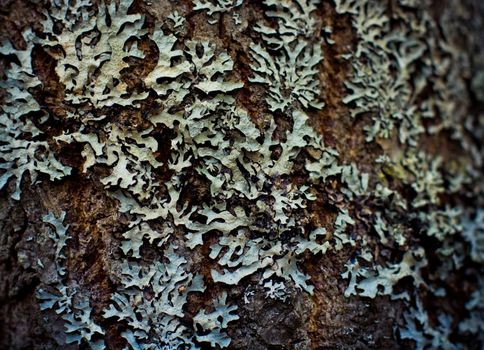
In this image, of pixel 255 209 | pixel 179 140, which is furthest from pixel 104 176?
pixel 255 209

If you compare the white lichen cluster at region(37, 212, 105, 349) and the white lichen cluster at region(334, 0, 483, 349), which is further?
the white lichen cluster at region(334, 0, 483, 349)

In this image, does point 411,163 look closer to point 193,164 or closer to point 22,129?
point 193,164

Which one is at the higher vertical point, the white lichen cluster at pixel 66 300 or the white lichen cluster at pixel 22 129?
the white lichen cluster at pixel 22 129

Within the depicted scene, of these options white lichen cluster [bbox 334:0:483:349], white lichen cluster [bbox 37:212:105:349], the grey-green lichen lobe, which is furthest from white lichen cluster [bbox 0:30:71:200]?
white lichen cluster [bbox 334:0:483:349]

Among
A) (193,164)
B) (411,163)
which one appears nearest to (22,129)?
(193,164)

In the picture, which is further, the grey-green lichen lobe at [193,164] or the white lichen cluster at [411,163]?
the white lichen cluster at [411,163]

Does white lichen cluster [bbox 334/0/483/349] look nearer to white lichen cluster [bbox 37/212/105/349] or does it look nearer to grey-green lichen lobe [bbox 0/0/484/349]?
grey-green lichen lobe [bbox 0/0/484/349]

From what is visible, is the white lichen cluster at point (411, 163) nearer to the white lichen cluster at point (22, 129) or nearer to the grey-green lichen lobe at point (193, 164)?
the grey-green lichen lobe at point (193, 164)

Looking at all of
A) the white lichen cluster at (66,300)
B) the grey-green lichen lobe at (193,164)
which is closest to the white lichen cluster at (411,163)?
the grey-green lichen lobe at (193,164)

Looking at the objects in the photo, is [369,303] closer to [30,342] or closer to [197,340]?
[197,340]
